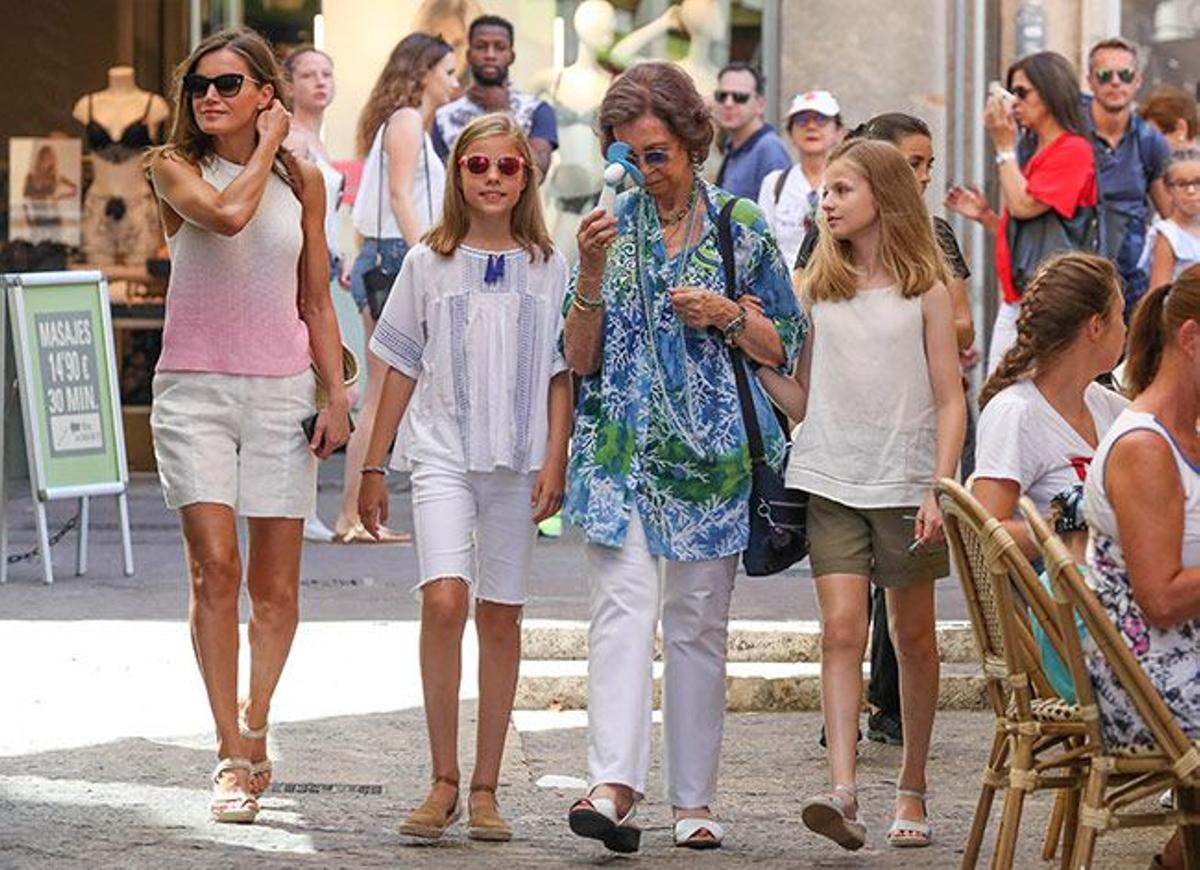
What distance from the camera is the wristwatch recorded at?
762 centimetres

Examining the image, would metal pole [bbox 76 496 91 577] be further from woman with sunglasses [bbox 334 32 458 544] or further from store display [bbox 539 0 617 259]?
store display [bbox 539 0 617 259]

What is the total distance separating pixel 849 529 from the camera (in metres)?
7.81

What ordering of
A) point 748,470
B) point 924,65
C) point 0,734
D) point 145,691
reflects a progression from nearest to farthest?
point 748,470
point 0,734
point 145,691
point 924,65

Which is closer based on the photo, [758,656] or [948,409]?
[948,409]

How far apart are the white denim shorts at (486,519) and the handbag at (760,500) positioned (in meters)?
0.56

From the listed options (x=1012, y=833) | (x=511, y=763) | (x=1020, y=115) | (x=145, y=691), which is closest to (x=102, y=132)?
(x=1020, y=115)

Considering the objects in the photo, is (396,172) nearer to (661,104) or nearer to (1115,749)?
(661,104)

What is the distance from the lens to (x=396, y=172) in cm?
1370

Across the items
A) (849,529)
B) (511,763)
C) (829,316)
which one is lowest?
(511,763)

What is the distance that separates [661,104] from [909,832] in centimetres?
195

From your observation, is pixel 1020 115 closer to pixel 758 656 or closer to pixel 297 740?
pixel 758 656

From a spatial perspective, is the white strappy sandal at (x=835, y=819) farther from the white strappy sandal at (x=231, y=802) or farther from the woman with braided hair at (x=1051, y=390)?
the white strappy sandal at (x=231, y=802)

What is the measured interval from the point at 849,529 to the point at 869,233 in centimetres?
77

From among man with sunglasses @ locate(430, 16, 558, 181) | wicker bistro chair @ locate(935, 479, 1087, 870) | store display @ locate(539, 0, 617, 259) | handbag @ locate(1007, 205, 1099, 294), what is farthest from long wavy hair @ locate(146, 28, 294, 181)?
store display @ locate(539, 0, 617, 259)
